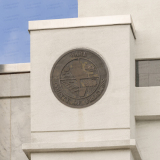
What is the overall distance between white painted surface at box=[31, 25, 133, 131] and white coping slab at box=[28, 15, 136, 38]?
5.2 inches

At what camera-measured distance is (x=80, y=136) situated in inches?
781

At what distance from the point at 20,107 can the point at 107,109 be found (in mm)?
3517

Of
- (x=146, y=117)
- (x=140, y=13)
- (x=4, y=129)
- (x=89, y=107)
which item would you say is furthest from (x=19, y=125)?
(x=140, y=13)

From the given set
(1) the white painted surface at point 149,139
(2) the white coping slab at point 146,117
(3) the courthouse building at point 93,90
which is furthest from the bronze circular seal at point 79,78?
(1) the white painted surface at point 149,139

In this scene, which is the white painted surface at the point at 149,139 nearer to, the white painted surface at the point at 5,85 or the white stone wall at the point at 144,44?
the white stone wall at the point at 144,44

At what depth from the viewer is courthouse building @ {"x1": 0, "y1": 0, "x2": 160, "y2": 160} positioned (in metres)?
19.7

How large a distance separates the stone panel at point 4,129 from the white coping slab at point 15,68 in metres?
1.02

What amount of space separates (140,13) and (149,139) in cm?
427

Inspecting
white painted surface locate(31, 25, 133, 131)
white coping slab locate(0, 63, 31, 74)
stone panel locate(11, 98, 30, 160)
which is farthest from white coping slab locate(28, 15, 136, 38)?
stone panel locate(11, 98, 30, 160)

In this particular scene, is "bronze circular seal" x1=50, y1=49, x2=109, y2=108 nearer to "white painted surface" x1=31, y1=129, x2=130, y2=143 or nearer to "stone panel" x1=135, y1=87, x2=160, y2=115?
"white painted surface" x1=31, y1=129, x2=130, y2=143

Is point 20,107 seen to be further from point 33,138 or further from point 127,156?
point 127,156

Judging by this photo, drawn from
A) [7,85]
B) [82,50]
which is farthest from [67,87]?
[7,85]

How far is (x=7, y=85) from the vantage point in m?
22.0

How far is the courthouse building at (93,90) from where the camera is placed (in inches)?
776
